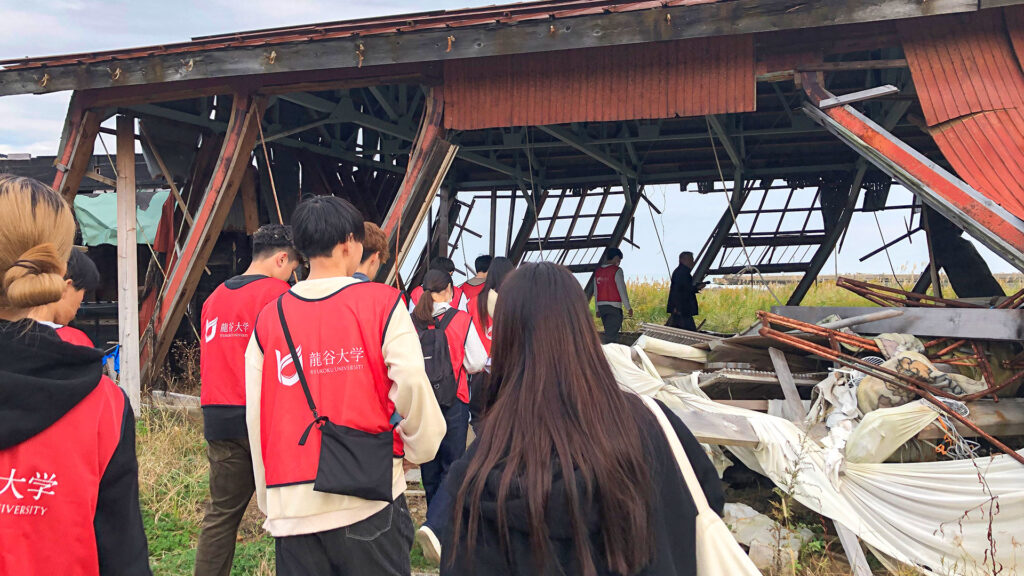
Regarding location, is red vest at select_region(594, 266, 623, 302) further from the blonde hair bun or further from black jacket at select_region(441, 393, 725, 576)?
the blonde hair bun

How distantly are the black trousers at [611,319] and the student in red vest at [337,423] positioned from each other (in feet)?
25.8

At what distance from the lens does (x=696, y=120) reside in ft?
32.5

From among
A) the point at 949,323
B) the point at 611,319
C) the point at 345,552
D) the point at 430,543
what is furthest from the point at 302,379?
the point at 611,319

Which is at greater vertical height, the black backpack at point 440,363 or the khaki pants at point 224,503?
the black backpack at point 440,363

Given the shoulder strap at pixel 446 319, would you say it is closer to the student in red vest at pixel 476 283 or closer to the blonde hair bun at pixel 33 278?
the student in red vest at pixel 476 283

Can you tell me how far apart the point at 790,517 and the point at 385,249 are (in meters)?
3.22

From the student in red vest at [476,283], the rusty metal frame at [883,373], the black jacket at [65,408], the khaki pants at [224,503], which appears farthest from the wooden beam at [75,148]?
the black jacket at [65,408]

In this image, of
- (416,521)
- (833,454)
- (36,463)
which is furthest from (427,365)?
(36,463)

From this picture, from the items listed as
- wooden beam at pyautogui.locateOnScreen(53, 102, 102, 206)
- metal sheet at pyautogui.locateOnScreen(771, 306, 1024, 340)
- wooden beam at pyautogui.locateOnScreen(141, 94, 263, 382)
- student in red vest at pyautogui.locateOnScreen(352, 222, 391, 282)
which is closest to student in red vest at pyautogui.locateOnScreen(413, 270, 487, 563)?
student in red vest at pyautogui.locateOnScreen(352, 222, 391, 282)

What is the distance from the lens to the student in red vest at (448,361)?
473cm

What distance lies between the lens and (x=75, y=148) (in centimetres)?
766

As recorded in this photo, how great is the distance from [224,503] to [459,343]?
75.7 inches

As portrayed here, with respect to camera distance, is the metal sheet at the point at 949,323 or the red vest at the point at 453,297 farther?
the red vest at the point at 453,297

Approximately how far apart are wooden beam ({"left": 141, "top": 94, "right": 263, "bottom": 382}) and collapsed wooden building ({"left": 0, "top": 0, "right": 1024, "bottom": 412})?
0.02m
